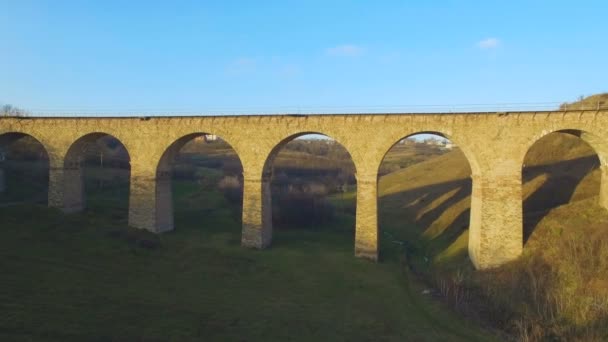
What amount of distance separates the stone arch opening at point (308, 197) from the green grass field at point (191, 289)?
15.4 feet

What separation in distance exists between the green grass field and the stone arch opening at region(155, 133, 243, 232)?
3.00 meters

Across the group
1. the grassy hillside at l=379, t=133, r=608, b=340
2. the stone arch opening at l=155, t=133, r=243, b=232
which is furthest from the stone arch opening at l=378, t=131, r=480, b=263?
the stone arch opening at l=155, t=133, r=243, b=232

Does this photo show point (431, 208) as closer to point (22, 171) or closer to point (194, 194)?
point (194, 194)

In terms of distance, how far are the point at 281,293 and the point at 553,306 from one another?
12820mm

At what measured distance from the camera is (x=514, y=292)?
19344mm

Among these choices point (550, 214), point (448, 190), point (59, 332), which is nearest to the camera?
point (59, 332)

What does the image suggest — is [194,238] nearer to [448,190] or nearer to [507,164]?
[507,164]

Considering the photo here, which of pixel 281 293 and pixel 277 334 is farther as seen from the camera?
pixel 281 293

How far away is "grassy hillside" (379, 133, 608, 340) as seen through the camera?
16.9 meters

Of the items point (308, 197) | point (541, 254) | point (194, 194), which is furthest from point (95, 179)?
point (541, 254)

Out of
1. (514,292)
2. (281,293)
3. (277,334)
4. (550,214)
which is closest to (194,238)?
(281,293)

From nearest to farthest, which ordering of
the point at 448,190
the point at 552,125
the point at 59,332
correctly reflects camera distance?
the point at 59,332, the point at 552,125, the point at 448,190

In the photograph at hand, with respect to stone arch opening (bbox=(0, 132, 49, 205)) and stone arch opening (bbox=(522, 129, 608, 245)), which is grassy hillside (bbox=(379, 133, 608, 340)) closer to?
stone arch opening (bbox=(522, 129, 608, 245))

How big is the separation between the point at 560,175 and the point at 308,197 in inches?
897
